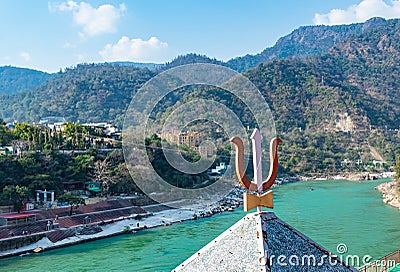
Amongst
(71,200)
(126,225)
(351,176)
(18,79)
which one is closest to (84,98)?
(351,176)

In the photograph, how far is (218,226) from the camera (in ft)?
53.1

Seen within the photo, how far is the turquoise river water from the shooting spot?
36.8 feet

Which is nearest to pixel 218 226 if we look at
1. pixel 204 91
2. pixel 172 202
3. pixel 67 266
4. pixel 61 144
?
pixel 172 202

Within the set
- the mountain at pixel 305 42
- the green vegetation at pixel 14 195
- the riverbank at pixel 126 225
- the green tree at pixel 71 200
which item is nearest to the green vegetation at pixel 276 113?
the green vegetation at pixel 14 195

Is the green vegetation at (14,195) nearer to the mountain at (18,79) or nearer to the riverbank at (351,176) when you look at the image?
the riverbank at (351,176)

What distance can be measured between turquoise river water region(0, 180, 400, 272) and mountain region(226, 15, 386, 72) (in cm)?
9548

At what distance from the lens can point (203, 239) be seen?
548 inches

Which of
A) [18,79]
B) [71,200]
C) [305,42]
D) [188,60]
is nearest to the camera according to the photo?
[71,200]

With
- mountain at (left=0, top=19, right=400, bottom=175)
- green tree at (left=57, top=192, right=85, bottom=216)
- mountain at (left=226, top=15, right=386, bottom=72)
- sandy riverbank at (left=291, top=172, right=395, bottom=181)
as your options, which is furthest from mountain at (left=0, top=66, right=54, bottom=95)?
green tree at (left=57, top=192, right=85, bottom=216)

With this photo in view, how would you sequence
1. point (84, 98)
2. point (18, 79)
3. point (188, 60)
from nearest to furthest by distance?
point (84, 98)
point (188, 60)
point (18, 79)

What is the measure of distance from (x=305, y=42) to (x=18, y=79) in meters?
78.0

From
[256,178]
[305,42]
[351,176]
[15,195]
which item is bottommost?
[351,176]

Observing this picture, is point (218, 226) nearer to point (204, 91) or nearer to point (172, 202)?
point (172, 202)

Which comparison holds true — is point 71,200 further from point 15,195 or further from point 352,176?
point 352,176
